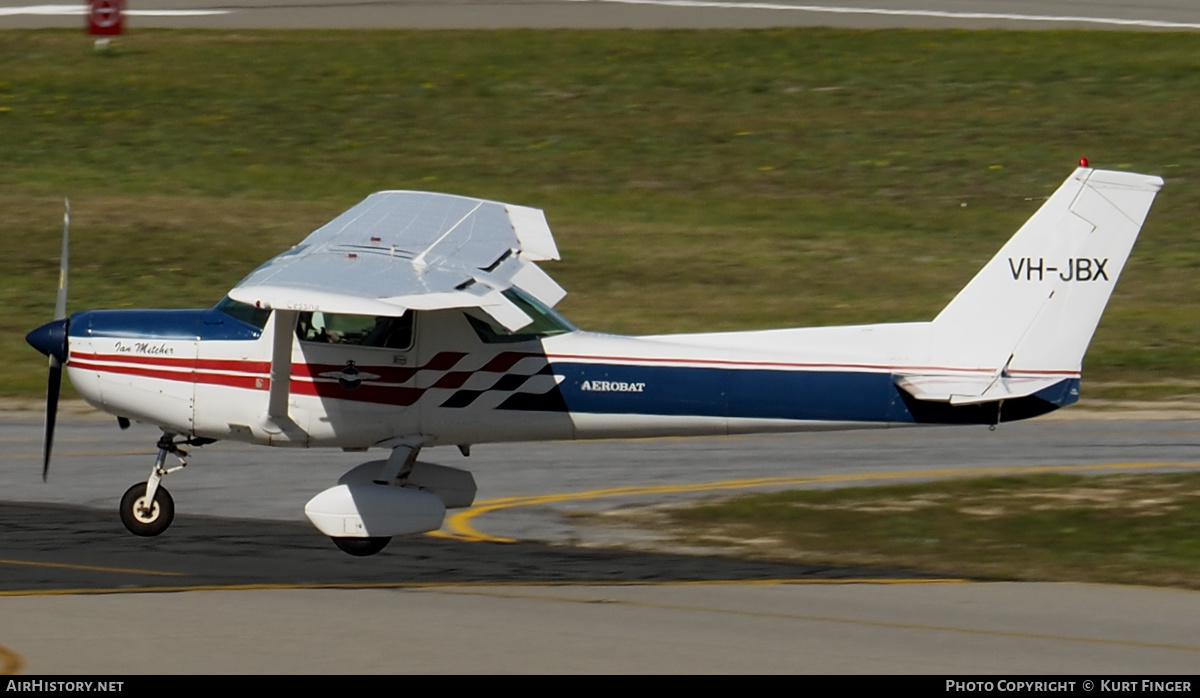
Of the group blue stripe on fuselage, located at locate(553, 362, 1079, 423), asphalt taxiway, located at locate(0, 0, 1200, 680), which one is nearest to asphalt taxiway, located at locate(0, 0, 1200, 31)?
asphalt taxiway, located at locate(0, 0, 1200, 680)

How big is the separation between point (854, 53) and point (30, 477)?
21.7 meters

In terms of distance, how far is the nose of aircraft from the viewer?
13.2 metres

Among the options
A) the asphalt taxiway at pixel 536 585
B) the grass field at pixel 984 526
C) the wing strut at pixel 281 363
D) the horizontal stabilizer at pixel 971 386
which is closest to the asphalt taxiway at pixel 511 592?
the asphalt taxiway at pixel 536 585

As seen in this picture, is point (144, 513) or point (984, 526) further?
point (984, 526)

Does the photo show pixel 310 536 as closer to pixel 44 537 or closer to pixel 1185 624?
pixel 44 537

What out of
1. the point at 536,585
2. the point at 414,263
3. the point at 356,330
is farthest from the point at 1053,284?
the point at 356,330

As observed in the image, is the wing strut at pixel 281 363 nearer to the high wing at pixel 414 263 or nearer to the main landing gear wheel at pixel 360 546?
the high wing at pixel 414 263

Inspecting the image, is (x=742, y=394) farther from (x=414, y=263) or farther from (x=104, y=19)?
(x=104, y=19)

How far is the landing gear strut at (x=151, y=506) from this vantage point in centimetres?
1349

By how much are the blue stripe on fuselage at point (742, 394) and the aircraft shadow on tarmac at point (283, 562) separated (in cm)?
121

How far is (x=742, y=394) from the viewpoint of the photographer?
43.7 ft

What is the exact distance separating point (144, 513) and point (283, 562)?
1.39 meters

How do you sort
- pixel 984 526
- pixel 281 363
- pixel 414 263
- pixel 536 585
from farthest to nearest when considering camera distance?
pixel 984 526 < pixel 281 363 < pixel 414 263 < pixel 536 585

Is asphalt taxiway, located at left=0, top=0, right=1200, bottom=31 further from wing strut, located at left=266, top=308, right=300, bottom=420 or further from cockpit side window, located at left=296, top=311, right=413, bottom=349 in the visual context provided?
wing strut, located at left=266, top=308, right=300, bottom=420
